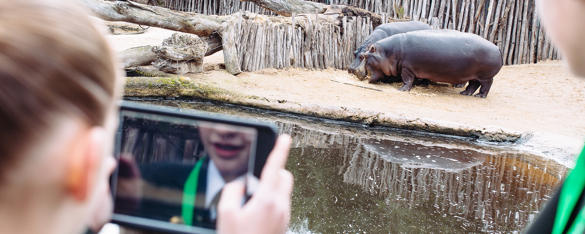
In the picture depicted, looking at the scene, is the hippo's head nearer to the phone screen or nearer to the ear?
the phone screen

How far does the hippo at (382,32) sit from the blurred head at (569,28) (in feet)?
25.2

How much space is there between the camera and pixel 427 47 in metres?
7.56

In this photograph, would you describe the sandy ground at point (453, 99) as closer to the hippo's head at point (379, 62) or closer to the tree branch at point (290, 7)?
the hippo's head at point (379, 62)

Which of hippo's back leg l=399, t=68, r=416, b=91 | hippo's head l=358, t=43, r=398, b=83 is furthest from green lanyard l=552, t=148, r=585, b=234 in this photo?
hippo's head l=358, t=43, r=398, b=83

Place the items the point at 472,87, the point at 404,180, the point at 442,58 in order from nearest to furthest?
Answer: the point at 404,180, the point at 442,58, the point at 472,87

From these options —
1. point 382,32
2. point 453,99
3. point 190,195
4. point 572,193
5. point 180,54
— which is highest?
point 572,193

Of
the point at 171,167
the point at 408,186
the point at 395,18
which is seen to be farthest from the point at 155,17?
the point at 171,167

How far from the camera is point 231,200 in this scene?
651 millimetres

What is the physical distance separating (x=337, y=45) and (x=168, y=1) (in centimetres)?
655

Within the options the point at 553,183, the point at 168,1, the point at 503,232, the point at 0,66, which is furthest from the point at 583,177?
the point at 168,1

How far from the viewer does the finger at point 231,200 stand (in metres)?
0.63

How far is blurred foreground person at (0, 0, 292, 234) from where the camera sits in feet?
1.34

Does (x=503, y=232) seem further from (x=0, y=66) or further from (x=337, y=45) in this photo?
(x=337, y=45)

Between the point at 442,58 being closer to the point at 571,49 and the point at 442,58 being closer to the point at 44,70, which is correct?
the point at 571,49
